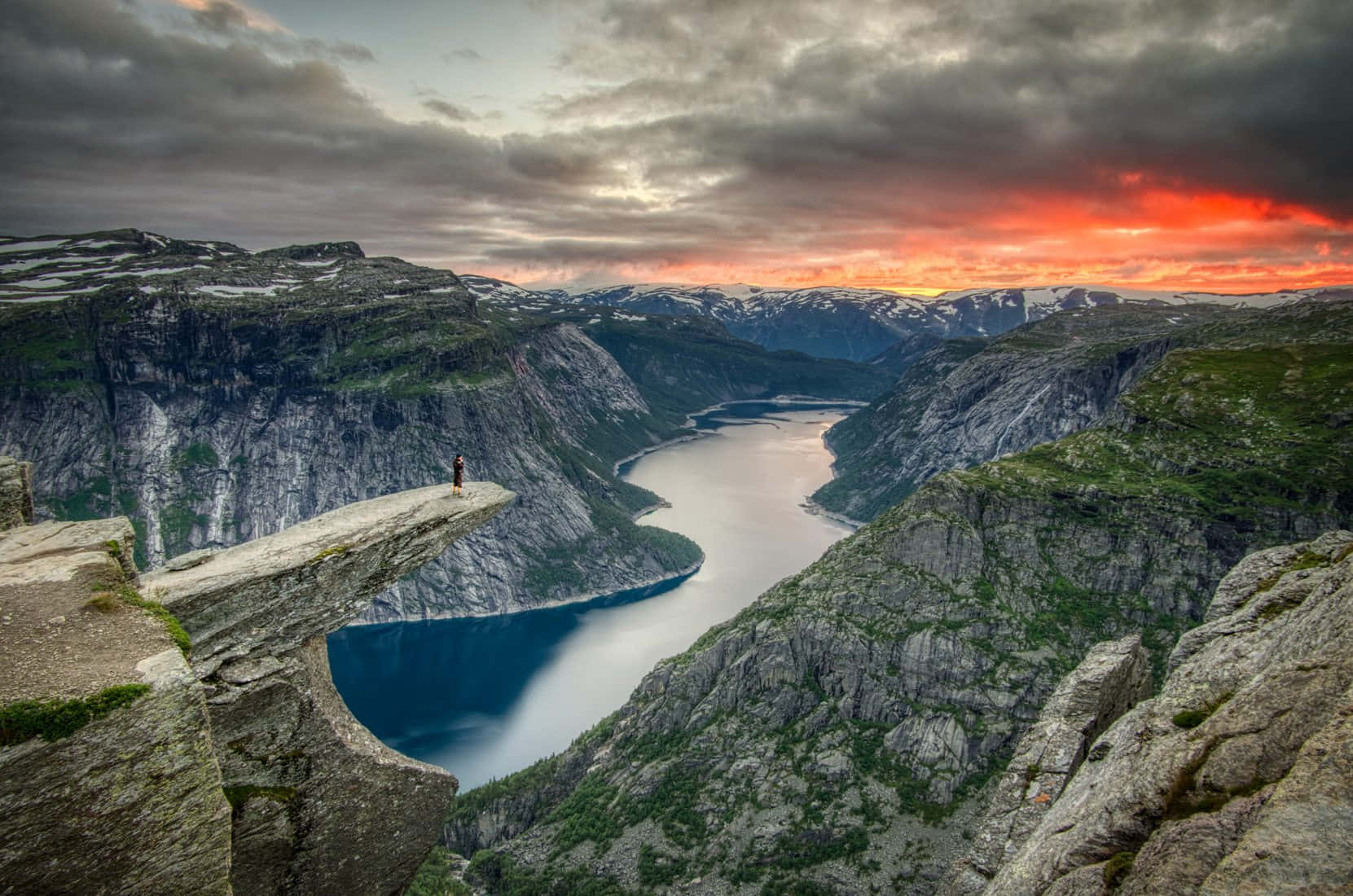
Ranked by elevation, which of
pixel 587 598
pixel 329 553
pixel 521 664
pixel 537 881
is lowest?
pixel 587 598

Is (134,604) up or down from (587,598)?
up

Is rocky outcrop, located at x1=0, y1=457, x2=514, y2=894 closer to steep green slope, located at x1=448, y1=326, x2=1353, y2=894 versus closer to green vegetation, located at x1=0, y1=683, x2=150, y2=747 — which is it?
green vegetation, located at x1=0, y1=683, x2=150, y2=747

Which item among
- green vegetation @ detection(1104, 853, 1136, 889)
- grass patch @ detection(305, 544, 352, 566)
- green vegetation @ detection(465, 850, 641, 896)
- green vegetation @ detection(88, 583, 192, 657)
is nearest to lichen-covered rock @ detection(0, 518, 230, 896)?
green vegetation @ detection(88, 583, 192, 657)

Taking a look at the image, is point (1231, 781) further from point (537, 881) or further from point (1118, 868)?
point (537, 881)

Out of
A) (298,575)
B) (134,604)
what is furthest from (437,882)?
(134,604)

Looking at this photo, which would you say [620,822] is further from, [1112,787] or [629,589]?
[629,589]

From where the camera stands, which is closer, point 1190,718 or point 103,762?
point 103,762
